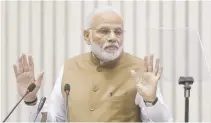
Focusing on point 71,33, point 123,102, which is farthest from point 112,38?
point 71,33

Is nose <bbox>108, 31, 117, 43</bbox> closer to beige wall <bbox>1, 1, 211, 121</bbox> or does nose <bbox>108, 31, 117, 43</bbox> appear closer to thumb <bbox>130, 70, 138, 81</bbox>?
Answer: thumb <bbox>130, 70, 138, 81</bbox>

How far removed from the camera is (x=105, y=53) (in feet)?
6.34

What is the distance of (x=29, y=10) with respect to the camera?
3174mm

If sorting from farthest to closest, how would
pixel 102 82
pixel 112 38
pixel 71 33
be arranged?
1. pixel 71 33
2. pixel 102 82
3. pixel 112 38

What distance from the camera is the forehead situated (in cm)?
191

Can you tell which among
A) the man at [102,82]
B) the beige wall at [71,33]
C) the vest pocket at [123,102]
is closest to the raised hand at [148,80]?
the man at [102,82]

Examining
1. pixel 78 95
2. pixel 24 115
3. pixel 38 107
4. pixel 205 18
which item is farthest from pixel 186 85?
pixel 24 115

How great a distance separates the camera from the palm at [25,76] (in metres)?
1.93

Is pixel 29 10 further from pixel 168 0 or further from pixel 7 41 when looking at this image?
pixel 168 0

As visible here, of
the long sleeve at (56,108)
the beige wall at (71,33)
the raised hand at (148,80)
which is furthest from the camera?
the beige wall at (71,33)

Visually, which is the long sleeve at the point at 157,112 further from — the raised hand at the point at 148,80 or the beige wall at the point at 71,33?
the beige wall at the point at 71,33

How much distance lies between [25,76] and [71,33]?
3.94 feet

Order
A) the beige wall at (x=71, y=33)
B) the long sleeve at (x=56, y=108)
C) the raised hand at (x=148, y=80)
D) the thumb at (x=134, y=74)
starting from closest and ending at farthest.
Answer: the raised hand at (x=148, y=80) → the thumb at (x=134, y=74) → the long sleeve at (x=56, y=108) → the beige wall at (x=71, y=33)

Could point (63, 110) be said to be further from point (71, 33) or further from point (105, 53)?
→ point (71, 33)
